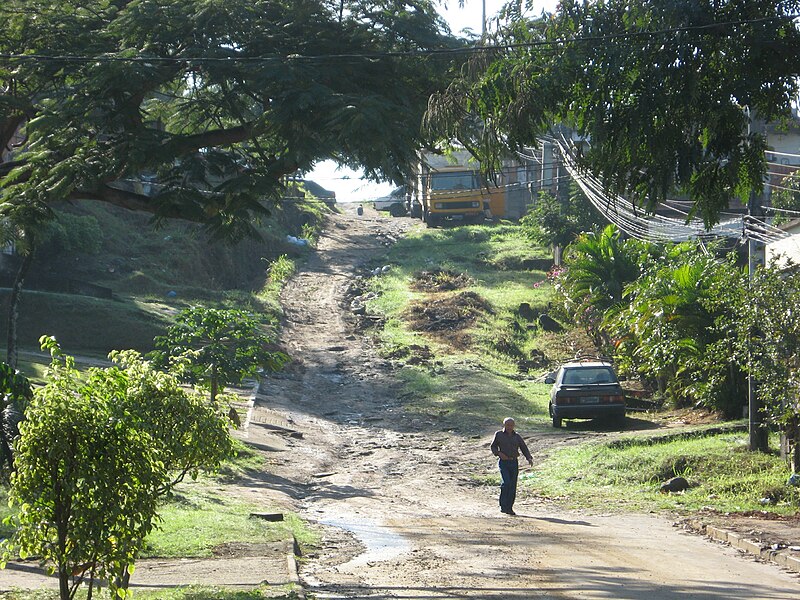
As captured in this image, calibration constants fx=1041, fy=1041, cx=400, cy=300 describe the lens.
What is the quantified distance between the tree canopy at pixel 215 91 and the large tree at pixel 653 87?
7.07 feet

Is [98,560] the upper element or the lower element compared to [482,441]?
upper

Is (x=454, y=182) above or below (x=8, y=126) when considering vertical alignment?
above

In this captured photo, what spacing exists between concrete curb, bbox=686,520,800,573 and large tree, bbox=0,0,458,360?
6.19m

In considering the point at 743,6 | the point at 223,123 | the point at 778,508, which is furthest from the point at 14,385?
the point at 778,508

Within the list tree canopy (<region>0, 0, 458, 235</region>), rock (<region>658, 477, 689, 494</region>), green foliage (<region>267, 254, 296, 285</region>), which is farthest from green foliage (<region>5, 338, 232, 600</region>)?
green foliage (<region>267, 254, 296, 285</region>)

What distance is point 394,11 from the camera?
14.0 m

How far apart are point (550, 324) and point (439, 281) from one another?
7.41 m

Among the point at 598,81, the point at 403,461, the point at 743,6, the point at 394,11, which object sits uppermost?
the point at 394,11

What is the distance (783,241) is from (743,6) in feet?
42.5

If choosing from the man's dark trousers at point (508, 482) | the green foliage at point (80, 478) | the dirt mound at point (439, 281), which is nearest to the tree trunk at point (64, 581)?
the green foliage at point (80, 478)

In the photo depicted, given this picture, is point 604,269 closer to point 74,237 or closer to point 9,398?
point 74,237

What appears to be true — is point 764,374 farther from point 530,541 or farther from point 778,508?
point 530,541

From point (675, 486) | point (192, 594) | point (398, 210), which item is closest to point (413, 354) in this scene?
point (675, 486)

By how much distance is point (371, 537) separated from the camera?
13.7 m
